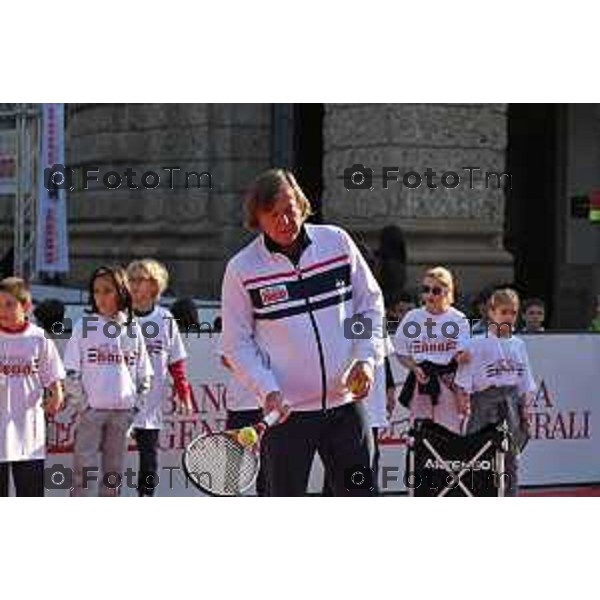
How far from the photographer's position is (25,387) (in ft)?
21.2

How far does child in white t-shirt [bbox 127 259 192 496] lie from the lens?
6.46 meters

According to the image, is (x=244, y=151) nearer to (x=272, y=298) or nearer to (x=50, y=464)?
(x=272, y=298)

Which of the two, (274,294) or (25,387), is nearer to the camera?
(274,294)

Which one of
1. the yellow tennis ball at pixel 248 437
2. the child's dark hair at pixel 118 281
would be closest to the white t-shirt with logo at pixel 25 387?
the child's dark hair at pixel 118 281

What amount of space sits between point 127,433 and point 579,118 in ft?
7.80

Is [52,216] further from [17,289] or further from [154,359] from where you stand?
[154,359]

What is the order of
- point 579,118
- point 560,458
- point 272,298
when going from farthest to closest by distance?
point 560,458 < point 579,118 < point 272,298

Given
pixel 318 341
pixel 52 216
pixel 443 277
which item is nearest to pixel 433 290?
pixel 443 277

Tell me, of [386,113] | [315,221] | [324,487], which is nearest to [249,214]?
[315,221]

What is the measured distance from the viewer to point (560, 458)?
7262 mm

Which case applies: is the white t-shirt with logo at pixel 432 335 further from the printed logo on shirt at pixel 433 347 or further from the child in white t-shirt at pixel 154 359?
the child in white t-shirt at pixel 154 359

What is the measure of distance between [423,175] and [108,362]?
1.56 metres

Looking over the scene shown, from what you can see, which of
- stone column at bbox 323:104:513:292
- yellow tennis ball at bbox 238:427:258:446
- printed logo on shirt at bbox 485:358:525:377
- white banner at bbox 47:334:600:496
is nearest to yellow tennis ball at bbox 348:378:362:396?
white banner at bbox 47:334:600:496

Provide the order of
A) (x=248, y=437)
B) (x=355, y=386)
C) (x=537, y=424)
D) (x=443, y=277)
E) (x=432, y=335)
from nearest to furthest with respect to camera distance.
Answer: (x=355, y=386) → (x=248, y=437) → (x=443, y=277) → (x=432, y=335) → (x=537, y=424)
